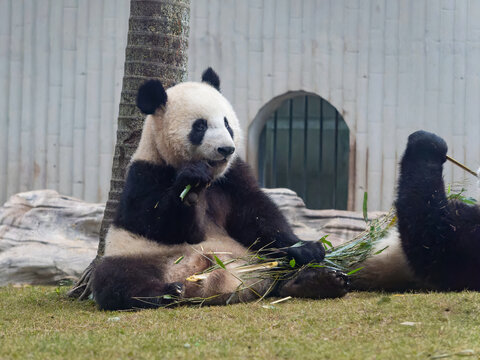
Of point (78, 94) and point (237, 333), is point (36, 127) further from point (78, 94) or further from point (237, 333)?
point (237, 333)

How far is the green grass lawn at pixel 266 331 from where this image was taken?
335cm

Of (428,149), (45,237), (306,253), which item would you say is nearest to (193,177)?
(306,253)

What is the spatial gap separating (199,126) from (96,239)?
368cm

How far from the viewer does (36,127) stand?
10391 mm

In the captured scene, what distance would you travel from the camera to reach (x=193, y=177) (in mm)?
4672

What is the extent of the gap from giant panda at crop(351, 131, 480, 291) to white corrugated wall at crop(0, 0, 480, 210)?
15.1ft

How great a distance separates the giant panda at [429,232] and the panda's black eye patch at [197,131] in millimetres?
1446

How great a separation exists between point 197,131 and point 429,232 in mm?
1697

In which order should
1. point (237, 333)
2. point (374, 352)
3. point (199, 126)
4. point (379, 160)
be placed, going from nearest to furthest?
point (374, 352) → point (237, 333) → point (199, 126) → point (379, 160)

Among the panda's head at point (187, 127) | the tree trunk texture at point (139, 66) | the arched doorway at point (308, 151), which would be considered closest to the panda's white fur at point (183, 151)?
the panda's head at point (187, 127)

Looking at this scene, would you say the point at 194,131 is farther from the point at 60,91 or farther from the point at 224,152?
the point at 60,91

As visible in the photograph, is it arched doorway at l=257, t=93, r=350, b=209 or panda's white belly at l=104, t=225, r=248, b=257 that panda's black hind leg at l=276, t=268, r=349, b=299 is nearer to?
panda's white belly at l=104, t=225, r=248, b=257

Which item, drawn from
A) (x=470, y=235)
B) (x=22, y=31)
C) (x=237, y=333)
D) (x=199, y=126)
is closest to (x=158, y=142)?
(x=199, y=126)

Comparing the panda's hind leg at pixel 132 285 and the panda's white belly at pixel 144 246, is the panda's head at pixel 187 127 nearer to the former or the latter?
the panda's white belly at pixel 144 246
